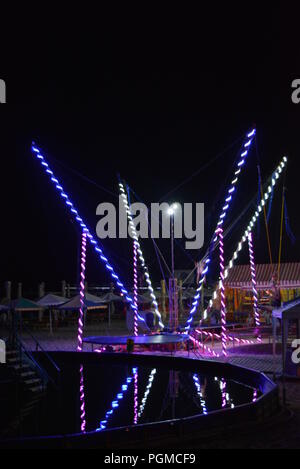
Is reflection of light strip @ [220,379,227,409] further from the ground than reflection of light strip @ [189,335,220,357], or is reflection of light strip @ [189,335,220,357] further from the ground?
reflection of light strip @ [189,335,220,357]

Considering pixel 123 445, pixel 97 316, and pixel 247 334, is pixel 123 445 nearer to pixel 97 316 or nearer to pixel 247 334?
pixel 247 334

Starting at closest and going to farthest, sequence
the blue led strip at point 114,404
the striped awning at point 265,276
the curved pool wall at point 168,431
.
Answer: the curved pool wall at point 168,431, the blue led strip at point 114,404, the striped awning at point 265,276

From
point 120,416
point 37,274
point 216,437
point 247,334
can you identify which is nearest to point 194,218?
point 247,334

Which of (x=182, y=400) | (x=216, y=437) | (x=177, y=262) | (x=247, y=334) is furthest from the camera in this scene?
(x=177, y=262)

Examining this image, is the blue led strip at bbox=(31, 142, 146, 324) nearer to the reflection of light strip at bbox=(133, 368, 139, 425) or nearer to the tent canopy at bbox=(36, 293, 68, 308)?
the reflection of light strip at bbox=(133, 368, 139, 425)

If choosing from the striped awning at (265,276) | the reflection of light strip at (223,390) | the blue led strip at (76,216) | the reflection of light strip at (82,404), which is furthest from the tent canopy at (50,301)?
the reflection of light strip at (223,390)

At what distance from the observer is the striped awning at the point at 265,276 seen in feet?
94.9

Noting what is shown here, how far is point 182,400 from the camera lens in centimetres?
→ 1103

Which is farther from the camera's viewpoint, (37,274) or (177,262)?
(37,274)

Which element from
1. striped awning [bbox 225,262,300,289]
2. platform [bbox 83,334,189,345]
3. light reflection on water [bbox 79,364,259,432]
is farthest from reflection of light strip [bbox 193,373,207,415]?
striped awning [bbox 225,262,300,289]

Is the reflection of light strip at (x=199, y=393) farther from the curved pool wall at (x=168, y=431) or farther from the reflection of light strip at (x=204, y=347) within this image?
the reflection of light strip at (x=204, y=347)

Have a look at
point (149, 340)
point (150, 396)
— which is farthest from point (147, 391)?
point (149, 340)

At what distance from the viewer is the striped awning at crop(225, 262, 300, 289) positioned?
28923 mm

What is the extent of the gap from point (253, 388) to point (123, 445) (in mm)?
5490
